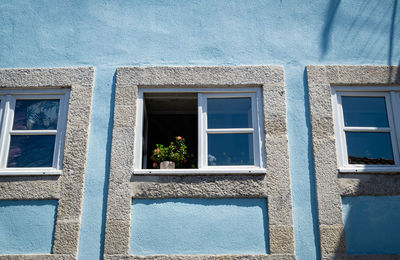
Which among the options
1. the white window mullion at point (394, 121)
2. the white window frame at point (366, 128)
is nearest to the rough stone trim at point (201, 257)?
the white window frame at point (366, 128)

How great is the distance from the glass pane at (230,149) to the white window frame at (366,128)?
98cm

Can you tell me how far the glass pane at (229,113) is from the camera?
477 cm

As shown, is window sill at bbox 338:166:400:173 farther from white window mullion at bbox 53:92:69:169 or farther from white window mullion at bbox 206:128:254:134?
white window mullion at bbox 53:92:69:169

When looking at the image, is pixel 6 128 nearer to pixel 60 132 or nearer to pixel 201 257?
pixel 60 132

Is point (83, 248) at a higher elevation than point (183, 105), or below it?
below

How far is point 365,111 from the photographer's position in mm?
4805

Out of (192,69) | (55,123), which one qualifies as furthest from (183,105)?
(55,123)

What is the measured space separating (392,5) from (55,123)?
428 cm

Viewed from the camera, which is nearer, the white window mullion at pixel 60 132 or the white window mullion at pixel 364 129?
the white window mullion at pixel 60 132

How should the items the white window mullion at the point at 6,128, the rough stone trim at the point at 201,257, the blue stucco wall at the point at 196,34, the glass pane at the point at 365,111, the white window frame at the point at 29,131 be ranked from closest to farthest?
1. the rough stone trim at the point at 201,257
2. the white window frame at the point at 29,131
3. the white window mullion at the point at 6,128
4. the glass pane at the point at 365,111
5. the blue stucco wall at the point at 196,34

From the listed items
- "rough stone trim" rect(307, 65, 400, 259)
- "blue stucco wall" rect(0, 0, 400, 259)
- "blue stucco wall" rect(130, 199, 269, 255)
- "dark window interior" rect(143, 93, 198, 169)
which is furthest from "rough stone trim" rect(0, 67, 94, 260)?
"rough stone trim" rect(307, 65, 400, 259)

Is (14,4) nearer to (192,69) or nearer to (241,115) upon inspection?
(192,69)

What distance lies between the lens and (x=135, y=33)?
5.02 metres

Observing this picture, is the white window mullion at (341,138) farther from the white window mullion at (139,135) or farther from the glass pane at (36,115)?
the glass pane at (36,115)
